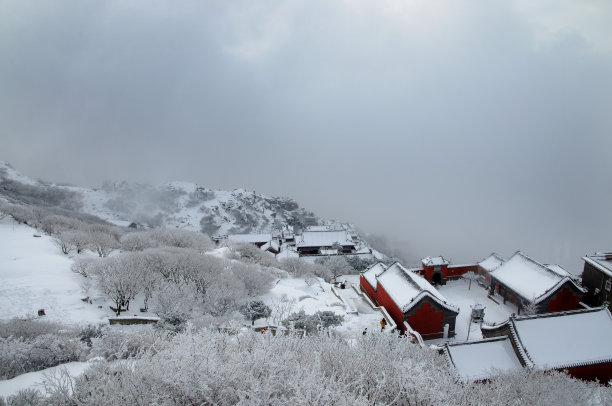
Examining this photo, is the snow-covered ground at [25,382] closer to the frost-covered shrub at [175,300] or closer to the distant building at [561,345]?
the frost-covered shrub at [175,300]

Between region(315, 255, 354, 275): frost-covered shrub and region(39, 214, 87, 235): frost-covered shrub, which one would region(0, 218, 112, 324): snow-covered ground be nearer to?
region(39, 214, 87, 235): frost-covered shrub

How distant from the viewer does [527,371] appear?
48.9 feet

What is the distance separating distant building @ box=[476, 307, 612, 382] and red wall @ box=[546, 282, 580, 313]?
6743 millimetres

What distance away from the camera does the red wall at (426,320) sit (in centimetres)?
2383

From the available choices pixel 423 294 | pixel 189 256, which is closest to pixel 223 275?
pixel 189 256

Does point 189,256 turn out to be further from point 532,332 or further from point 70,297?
point 532,332

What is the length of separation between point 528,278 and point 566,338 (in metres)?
10.9

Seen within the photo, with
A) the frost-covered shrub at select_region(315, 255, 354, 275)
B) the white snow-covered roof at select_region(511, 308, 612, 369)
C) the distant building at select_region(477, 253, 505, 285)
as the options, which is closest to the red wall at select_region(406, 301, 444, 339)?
the white snow-covered roof at select_region(511, 308, 612, 369)

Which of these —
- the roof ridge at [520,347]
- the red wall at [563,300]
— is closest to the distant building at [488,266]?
the red wall at [563,300]

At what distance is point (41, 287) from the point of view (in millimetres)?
23594

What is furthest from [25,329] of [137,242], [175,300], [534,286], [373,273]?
[534,286]

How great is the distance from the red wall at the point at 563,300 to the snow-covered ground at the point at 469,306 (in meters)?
2.99

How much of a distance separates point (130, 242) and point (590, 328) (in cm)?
4487

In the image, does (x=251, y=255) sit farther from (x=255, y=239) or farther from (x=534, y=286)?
(x=534, y=286)
